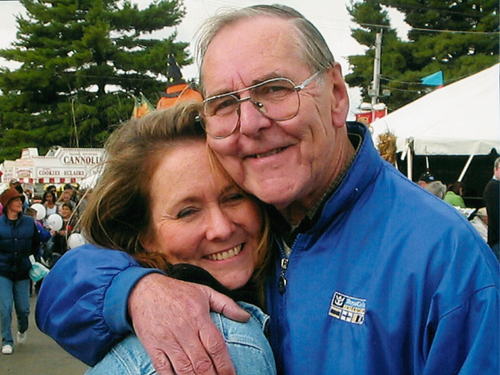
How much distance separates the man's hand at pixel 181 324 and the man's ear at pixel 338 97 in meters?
0.61

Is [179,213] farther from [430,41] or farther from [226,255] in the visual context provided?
[430,41]

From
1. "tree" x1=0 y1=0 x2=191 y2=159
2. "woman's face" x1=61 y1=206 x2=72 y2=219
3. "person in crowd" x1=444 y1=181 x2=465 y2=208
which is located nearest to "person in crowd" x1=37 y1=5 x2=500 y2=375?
"tree" x1=0 y1=0 x2=191 y2=159

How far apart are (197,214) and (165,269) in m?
0.19

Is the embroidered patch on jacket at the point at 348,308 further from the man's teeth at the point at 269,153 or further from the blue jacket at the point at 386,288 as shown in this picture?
the man's teeth at the point at 269,153

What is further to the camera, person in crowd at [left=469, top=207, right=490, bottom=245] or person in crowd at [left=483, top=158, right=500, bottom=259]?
person in crowd at [left=483, top=158, right=500, bottom=259]

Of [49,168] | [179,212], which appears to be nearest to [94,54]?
[179,212]

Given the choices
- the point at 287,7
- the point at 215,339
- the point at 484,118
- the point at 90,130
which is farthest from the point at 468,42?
the point at 215,339

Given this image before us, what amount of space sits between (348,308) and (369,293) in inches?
2.5

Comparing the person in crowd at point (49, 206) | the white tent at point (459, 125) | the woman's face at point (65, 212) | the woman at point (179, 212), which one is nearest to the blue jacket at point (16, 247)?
the woman's face at point (65, 212)

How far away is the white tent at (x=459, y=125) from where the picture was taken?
8.06m

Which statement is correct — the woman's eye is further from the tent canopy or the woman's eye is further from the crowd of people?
the tent canopy

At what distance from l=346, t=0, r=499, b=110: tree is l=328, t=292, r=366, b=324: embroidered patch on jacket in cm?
149

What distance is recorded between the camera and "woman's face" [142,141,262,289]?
1837mm

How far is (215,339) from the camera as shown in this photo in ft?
4.45
